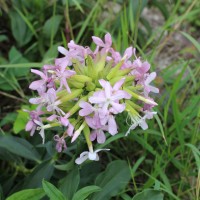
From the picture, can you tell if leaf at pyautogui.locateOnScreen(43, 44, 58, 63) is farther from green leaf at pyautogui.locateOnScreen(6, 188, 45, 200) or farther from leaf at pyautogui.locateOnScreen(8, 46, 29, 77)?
green leaf at pyautogui.locateOnScreen(6, 188, 45, 200)

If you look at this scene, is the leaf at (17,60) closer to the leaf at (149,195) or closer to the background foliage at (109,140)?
the background foliage at (109,140)

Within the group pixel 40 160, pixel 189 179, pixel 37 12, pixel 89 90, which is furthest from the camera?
pixel 37 12

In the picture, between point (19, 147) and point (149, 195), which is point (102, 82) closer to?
point (149, 195)

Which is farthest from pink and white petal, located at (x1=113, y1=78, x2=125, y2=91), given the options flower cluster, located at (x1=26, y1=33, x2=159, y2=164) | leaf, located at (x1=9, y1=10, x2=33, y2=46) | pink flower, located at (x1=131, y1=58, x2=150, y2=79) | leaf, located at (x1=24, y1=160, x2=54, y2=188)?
leaf, located at (x1=9, y1=10, x2=33, y2=46)

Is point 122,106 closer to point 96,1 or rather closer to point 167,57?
point 96,1

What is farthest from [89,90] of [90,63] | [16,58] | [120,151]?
[16,58]

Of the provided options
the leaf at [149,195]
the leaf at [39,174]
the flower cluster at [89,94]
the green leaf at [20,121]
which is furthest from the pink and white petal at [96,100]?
the green leaf at [20,121]

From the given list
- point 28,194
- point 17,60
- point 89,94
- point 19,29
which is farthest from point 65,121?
point 19,29

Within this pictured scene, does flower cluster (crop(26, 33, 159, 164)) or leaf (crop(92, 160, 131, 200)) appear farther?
leaf (crop(92, 160, 131, 200))
